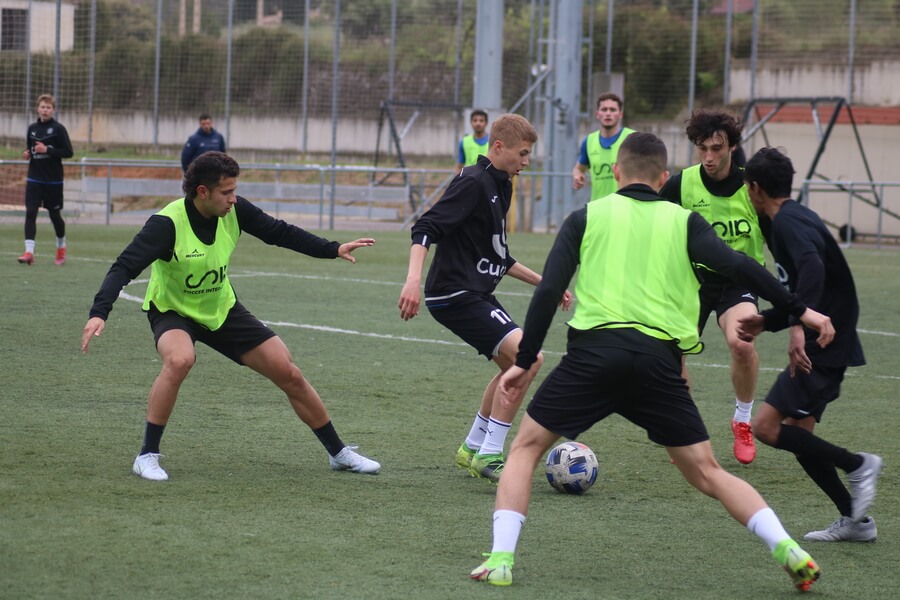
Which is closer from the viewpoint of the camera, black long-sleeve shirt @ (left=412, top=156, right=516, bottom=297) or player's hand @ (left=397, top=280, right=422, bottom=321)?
player's hand @ (left=397, top=280, right=422, bottom=321)

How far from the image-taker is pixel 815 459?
539cm

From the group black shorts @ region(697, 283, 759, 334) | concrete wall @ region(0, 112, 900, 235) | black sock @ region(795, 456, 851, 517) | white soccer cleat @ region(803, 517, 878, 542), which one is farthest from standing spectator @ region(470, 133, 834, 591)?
concrete wall @ region(0, 112, 900, 235)

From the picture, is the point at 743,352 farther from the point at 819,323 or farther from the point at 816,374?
the point at 819,323

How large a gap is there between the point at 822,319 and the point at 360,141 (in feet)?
94.5

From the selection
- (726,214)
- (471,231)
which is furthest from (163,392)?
(726,214)

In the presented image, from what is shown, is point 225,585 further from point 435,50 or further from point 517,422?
point 435,50

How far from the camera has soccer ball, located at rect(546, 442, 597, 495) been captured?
5.98 meters

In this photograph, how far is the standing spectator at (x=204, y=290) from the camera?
5918 millimetres

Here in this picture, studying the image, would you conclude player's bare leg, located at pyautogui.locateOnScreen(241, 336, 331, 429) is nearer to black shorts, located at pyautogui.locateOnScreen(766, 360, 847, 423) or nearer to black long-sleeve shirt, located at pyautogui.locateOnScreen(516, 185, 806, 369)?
black long-sleeve shirt, located at pyautogui.locateOnScreen(516, 185, 806, 369)

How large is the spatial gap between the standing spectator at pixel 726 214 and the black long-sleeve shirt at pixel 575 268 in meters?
2.45

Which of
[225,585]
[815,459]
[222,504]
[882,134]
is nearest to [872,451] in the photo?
[815,459]

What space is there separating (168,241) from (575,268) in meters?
2.32

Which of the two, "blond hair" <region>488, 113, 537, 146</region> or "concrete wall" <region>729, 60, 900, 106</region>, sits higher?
"concrete wall" <region>729, 60, 900, 106</region>

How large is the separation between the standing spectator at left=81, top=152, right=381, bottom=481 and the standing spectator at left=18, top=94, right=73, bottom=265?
10.1 m
